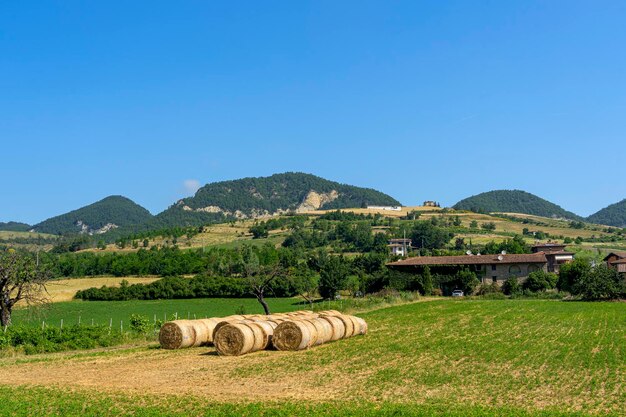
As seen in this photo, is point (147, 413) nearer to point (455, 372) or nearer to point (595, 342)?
point (455, 372)

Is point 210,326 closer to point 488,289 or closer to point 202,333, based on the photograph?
Result: point 202,333

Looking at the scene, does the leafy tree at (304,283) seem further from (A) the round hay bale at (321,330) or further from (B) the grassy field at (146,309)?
(A) the round hay bale at (321,330)

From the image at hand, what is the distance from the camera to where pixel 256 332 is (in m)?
32.7

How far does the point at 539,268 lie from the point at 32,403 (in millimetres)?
79547

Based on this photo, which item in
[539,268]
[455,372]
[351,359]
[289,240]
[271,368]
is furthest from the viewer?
[289,240]

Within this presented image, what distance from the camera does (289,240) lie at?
176125mm

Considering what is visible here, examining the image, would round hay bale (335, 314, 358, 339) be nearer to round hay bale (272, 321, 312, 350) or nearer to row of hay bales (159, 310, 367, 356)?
row of hay bales (159, 310, 367, 356)

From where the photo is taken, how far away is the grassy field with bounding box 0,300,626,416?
1916 centimetres

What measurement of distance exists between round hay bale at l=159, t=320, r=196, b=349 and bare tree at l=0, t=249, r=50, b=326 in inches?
465

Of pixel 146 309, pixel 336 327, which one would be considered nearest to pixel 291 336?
pixel 336 327

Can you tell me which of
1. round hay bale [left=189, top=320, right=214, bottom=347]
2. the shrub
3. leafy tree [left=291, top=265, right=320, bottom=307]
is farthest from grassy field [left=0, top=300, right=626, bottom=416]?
leafy tree [left=291, top=265, right=320, bottom=307]

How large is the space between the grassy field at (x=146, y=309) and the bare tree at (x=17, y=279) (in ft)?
77.3

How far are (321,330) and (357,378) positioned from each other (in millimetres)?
10723

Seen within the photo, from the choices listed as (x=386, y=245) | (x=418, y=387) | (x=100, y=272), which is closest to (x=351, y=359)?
(x=418, y=387)
